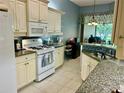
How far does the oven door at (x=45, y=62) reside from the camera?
10.8ft

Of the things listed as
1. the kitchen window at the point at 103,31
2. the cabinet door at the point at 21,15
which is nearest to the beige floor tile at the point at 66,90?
the cabinet door at the point at 21,15

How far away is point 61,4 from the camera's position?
537 centimetres

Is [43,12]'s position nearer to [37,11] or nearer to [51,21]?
[37,11]

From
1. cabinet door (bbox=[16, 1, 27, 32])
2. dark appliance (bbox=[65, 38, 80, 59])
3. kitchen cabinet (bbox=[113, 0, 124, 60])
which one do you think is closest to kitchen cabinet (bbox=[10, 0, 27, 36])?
cabinet door (bbox=[16, 1, 27, 32])

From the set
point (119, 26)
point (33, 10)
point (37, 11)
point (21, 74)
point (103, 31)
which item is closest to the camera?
point (119, 26)

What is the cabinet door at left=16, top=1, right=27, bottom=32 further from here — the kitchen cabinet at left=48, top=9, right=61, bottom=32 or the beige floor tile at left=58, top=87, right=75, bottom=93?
the beige floor tile at left=58, top=87, right=75, bottom=93

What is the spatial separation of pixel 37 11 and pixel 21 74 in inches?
75.0

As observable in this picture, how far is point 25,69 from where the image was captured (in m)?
2.88

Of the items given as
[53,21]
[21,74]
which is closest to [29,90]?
[21,74]

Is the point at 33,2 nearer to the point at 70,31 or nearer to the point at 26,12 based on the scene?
the point at 26,12

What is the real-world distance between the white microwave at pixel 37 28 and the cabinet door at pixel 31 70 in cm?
84

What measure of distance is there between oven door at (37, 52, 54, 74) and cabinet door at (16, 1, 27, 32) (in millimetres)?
927

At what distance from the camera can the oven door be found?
10.8 feet

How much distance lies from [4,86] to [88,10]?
633 cm
